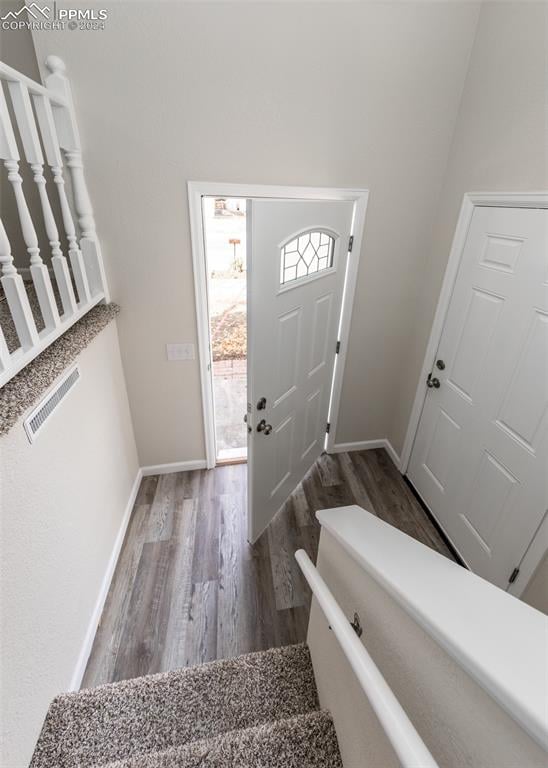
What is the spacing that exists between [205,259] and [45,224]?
0.83 metres

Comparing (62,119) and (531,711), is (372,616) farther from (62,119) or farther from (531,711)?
(62,119)

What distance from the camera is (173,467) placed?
2.70m

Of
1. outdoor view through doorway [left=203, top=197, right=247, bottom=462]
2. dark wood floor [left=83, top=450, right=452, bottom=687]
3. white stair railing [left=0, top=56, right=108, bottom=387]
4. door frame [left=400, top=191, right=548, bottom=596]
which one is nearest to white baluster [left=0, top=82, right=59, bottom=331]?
white stair railing [left=0, top=56, right=108, bottom=387]

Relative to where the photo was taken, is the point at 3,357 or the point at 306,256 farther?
the point at 306,256

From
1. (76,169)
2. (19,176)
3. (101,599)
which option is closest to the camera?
(19,176)

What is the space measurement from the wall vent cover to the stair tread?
1.05m

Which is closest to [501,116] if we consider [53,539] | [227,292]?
[53,539]

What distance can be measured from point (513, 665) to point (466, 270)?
6.66ft

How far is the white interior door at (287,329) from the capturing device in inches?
63.5

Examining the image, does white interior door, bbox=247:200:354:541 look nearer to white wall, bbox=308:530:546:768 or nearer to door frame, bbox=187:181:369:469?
door frame, bbox=187:181:369:469

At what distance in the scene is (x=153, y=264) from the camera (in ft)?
6.66

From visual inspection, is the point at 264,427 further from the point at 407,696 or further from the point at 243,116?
the point at 243,116

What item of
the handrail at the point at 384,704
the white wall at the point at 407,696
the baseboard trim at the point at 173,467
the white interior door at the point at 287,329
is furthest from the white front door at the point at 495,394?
the baseboard trim at the point at 173,467

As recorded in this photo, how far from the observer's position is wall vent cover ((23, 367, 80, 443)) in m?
1.19
